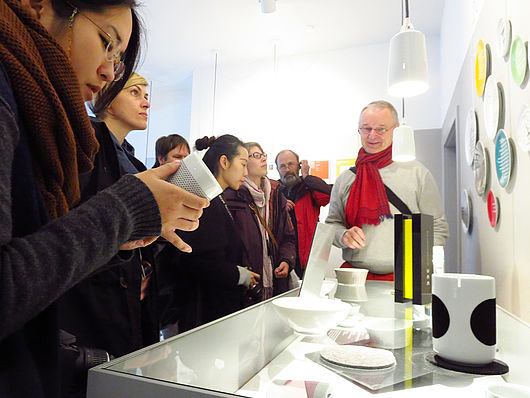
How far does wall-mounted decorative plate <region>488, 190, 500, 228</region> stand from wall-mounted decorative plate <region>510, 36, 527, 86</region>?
21.0 inches

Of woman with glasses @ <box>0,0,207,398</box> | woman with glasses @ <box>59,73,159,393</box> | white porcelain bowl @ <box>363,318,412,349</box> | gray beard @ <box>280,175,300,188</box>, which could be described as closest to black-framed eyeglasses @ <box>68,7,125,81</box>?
woman with glasses @ <box>0,0,207,398</box>

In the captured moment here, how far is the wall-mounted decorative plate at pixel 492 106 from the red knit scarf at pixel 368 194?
0.45 metres

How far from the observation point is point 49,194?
1.85 ft

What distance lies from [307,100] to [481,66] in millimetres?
2855

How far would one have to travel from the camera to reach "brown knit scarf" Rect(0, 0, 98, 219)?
49 centimetres

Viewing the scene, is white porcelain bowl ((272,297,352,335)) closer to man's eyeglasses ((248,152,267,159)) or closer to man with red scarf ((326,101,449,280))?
man with red scarf ((326,101,449,280))

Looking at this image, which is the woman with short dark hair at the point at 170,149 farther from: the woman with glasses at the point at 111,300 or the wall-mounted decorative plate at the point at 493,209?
the wall-mounted decorative plate at the point at 493,209

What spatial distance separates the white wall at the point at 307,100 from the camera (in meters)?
4.29

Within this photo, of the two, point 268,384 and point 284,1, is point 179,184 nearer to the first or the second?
point 268,384

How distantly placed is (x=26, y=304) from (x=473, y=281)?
0.60 metres

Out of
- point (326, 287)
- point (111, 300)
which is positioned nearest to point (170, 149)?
point (111, 300)

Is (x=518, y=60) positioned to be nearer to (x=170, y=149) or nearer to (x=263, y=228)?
(x=263, y=228)

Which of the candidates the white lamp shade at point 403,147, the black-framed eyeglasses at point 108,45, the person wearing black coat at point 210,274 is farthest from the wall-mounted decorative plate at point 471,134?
the black-framed eyeglasses at point 108,45

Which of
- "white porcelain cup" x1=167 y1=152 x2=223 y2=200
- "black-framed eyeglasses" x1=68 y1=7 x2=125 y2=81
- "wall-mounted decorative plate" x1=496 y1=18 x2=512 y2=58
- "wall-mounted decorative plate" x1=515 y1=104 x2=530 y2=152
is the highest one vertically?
"wall-mounted decorative plate" x1=496 y1=18 x2=512 y2=58
